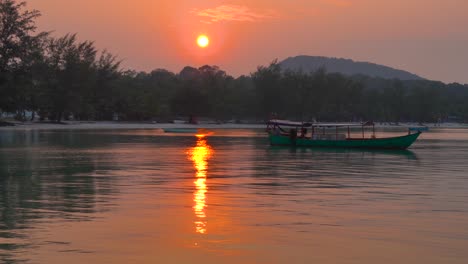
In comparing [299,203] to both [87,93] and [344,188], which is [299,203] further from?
[87,93]

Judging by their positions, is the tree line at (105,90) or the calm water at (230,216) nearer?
the calm water at (230,216)

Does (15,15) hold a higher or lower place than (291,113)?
higher

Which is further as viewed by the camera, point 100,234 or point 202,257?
point 100,234

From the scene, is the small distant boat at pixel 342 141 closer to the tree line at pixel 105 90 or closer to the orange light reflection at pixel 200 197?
the orange light reflection at pixel 200 197

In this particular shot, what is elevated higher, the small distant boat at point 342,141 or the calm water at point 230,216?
the small distant boat at point 342,141

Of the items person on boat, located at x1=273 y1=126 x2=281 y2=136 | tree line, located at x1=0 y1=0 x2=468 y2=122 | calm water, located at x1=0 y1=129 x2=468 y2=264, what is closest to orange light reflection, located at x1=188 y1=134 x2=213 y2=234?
calm water, located at x1=0 y1=129 x2=468 y2=264

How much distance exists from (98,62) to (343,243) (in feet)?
465

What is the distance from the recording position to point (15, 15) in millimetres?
103625

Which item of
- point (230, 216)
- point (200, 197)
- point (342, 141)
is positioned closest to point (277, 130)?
point (342, 141)

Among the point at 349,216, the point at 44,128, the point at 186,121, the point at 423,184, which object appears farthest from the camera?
the point at 186,121

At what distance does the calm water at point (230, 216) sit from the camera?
46.8 feet

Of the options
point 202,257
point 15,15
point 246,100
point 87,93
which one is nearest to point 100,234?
point 202,257

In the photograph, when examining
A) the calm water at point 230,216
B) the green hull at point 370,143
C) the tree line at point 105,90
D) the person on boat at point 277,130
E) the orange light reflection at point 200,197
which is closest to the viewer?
the calm water at point 230,216

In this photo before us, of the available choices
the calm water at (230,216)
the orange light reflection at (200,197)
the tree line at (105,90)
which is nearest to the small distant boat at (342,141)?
the orange light reflection at (200,197)
